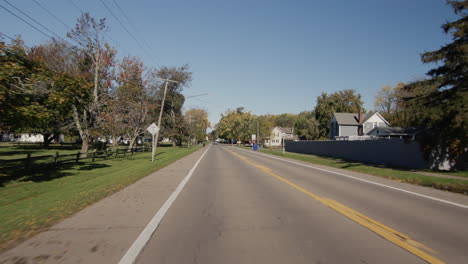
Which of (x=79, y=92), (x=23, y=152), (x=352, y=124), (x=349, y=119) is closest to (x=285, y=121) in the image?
(x=349, y=119)

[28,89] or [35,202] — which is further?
[28,89]

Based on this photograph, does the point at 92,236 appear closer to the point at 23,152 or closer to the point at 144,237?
the point at 144,237

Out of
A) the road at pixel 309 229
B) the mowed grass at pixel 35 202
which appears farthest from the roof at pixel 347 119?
the mowed grass at pixel 35 202

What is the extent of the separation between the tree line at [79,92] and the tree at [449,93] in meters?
19.7

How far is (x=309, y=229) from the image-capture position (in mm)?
5430

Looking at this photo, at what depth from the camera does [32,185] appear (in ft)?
38.3

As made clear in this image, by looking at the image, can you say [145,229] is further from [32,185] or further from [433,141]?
[433,141]

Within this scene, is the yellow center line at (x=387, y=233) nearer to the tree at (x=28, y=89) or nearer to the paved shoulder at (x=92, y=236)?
the paved shoulder at (x=92, y=236)

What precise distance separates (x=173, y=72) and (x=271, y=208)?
55.0 meters

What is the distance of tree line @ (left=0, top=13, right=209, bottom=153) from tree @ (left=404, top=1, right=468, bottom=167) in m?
19.7

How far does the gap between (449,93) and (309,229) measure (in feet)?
62.1

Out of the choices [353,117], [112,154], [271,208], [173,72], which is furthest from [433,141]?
[173,72]

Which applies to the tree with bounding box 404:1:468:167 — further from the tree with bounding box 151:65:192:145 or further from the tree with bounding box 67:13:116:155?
the tree with bounding box 151:65:192:145

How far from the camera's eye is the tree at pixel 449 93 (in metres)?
17.1
